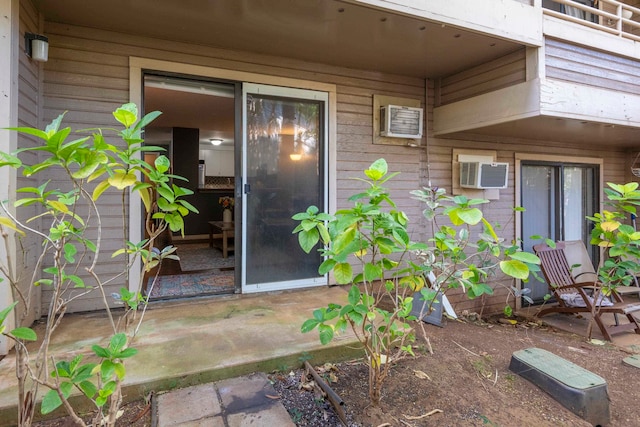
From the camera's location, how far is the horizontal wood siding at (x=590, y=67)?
3.30 meters

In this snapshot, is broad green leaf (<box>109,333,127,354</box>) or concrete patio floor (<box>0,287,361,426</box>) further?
concrete patio floor (<box>0,287,361,426</box>)

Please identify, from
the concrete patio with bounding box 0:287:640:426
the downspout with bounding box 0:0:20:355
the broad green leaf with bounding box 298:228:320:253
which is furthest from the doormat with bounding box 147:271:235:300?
the broad green leaf with bounding box 298:228:320:253

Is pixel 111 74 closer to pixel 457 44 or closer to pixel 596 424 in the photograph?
pixel 457 44

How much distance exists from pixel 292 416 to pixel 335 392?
1.01 ft

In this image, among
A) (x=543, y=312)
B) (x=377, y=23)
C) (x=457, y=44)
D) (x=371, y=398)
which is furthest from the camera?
(x=543, y=312)

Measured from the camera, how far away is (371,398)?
1.82 metres

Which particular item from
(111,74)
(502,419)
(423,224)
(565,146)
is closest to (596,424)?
(502,419)

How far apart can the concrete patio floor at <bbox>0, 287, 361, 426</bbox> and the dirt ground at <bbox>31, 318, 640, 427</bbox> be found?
0.11 metres

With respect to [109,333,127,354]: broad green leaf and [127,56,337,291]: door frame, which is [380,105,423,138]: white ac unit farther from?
[109,333,127,354]: broad green leaf

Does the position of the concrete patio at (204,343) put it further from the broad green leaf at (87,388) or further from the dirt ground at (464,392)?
the broad green leaf at (87,388)

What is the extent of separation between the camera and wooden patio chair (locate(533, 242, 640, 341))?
3.62 metres

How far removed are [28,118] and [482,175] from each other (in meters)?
4.54

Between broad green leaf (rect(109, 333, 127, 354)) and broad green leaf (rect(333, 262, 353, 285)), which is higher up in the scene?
broad green leaf (rect(333, 262, 353, 285))

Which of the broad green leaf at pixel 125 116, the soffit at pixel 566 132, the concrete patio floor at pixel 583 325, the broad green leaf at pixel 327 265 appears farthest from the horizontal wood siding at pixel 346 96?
the broad green leaf at pixel 125 116
